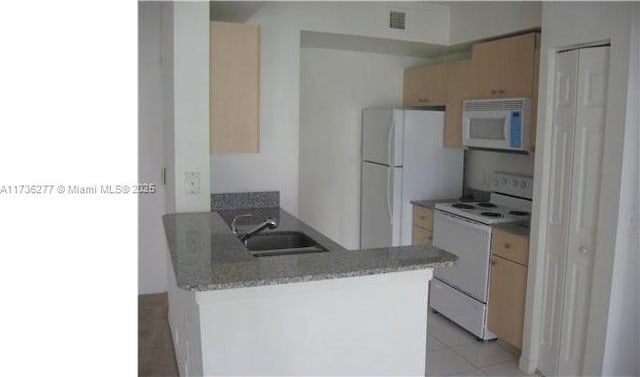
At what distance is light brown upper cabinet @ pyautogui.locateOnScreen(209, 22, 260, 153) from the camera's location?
2.81 meters

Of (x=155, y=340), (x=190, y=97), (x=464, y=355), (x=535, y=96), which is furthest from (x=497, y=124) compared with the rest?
(x=155, y=340)

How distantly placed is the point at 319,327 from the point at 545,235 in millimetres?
1689

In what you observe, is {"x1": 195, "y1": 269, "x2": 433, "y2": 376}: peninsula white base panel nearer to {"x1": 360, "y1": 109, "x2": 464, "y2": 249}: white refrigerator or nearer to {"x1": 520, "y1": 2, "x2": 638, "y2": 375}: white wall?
{"x1": 520, "y1": 2, "x2": 638, "y2": 375}: white wall

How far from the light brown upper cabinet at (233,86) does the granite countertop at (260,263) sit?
2.50ft

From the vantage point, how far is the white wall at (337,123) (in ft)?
14.5

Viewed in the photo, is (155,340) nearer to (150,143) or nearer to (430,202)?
(150,143)

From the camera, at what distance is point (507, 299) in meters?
3.22

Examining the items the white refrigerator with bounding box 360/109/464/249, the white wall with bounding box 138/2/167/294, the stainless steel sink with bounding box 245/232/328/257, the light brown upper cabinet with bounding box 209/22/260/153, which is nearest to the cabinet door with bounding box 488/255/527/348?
the white refrigerator with bounding box 360/109/464/249

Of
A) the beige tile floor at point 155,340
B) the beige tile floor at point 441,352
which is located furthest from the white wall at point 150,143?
the beige tile floor at point 441,352

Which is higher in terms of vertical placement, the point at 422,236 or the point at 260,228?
the point at 260,228

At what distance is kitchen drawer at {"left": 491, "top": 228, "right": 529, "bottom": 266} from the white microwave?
59cm
